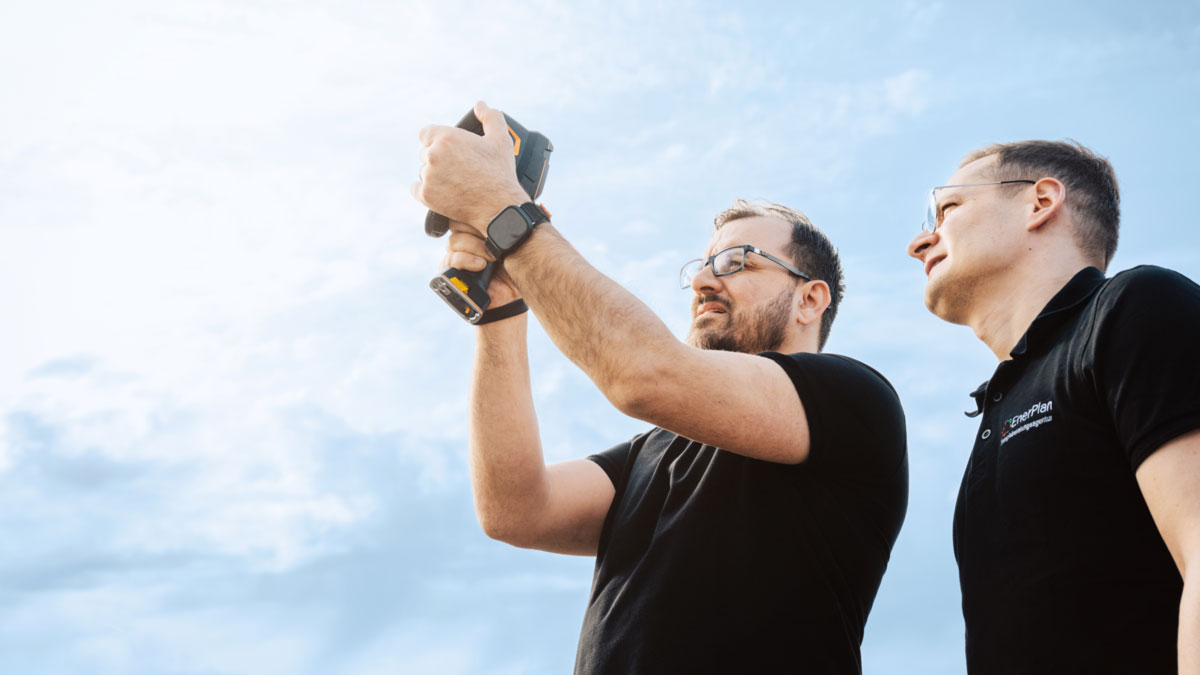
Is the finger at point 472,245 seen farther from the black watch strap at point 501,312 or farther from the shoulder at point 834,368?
the shoulder at point 834,368

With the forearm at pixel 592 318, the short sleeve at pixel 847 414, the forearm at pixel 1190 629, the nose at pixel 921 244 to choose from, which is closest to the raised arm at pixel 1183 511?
the forearm at pixel 1190 629

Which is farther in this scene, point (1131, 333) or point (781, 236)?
point (781, 236)

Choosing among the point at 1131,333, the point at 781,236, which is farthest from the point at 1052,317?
the point at 781,236

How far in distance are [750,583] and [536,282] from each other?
4.41ft

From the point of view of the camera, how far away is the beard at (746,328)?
15.0ft

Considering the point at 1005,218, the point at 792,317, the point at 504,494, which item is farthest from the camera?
the point at 792,317

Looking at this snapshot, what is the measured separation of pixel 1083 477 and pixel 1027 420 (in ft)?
1.09

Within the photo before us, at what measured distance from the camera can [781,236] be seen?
16.3 feet

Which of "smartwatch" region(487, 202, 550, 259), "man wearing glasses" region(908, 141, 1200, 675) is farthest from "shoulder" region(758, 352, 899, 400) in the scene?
"smartwatch" region(487, 202, 550, 259)

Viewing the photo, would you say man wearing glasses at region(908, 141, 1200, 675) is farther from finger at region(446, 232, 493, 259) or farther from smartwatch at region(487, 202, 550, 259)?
finger at region(446, 232, 493, 259)

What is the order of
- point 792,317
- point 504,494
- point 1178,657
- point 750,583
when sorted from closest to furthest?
point 1178,657
point 750,583
point 504,494
point 792,317

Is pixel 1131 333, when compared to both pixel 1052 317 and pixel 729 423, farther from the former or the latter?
pixel 729 423

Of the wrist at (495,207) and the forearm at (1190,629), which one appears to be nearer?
the forearm at (1190,629)

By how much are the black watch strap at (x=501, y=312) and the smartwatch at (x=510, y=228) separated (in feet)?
2.64
